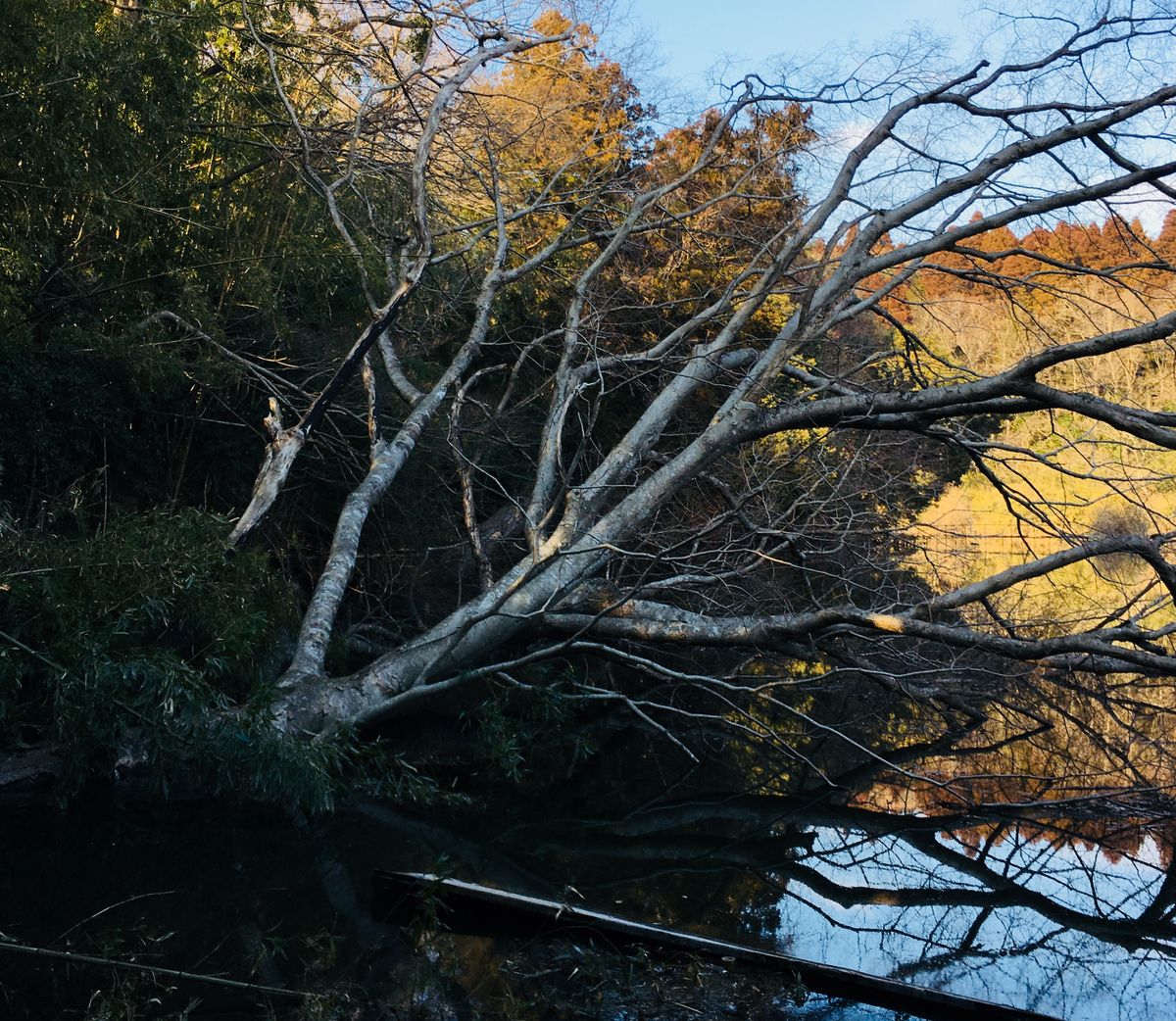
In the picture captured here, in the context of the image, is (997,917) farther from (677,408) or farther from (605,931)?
(677,408)

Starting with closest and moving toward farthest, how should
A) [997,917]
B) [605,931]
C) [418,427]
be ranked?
1. [605,931]
2. [997,917]
3. [418,427]

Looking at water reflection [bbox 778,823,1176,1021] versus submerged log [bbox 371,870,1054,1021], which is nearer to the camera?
submerged log [bbox 371,870,1054,1021]

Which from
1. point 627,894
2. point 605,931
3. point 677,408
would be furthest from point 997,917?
point 677,408

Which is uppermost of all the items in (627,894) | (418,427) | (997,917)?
(418,427)

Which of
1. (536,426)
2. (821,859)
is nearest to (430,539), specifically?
(536,426)

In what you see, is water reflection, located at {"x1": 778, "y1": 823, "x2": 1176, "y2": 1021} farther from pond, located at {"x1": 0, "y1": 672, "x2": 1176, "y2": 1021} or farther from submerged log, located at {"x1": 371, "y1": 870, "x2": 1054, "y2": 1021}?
submerged log, located at {"x1": 371, "y1": 870, "x2": 1054, "y2": 1021}

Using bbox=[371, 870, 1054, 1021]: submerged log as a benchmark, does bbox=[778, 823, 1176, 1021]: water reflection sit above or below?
above

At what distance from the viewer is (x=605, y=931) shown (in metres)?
4.16

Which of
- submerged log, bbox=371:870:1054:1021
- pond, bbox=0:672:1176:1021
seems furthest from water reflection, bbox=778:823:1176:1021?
submerged log, bbox=371:870:1054:1021

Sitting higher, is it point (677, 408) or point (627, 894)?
point (677, 408)

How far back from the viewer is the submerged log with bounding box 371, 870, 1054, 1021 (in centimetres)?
374

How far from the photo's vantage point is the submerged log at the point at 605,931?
3.74 meters

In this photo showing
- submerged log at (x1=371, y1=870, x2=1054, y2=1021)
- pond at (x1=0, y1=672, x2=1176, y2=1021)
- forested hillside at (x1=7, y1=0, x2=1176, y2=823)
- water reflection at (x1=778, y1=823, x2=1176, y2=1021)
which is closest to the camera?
submerged log at (x1=371, y1=870, x2=1054, y2=1021)

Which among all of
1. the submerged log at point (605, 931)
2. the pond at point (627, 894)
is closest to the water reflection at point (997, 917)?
the pond at point (627, 894)
